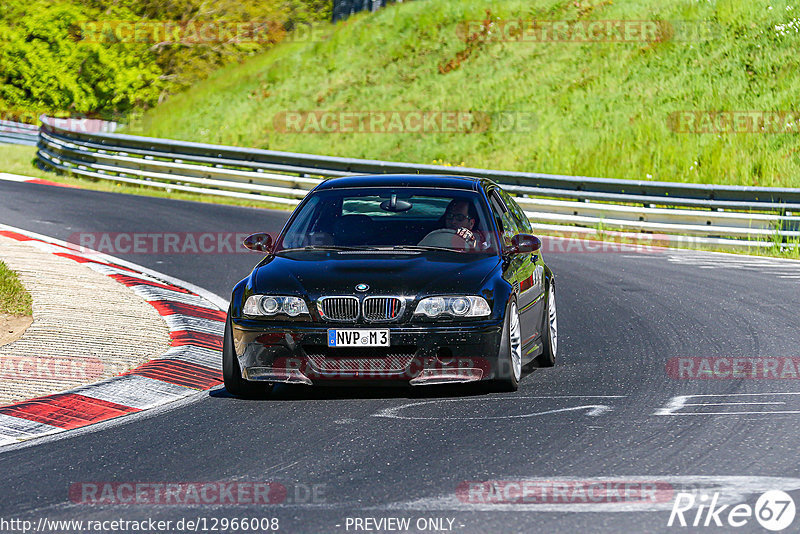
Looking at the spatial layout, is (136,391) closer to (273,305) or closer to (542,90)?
(273,305)

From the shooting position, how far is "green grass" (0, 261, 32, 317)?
10.7m

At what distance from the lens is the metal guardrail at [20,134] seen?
163 ft

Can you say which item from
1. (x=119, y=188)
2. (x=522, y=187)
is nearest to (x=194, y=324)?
(x=522, y=187)

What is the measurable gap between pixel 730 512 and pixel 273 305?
3628 millimetres

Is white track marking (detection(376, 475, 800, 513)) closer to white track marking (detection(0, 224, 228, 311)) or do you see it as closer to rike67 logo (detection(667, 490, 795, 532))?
rike67 logo (detection(667, 490, 795, 532))

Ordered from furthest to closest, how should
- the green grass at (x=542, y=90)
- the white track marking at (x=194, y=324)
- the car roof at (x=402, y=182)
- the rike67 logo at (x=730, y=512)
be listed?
the green grass at (x=542, y=90) < the white track marking at (x=194, y=324) < the car roof at (x=402, y=182) < the rike67 logo at (x=730, y=512)

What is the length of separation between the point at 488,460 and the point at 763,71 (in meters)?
26.9

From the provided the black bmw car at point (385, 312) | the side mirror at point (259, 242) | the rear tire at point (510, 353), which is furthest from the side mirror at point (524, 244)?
the side mirror at point (259, 242)

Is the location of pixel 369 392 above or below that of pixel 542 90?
below

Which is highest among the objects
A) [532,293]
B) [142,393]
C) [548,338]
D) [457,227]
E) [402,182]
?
[402,182]

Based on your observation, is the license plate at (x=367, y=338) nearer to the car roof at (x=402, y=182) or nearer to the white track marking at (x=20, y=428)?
the white track marking at (x=20, y=428)

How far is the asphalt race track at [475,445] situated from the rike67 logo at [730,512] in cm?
5

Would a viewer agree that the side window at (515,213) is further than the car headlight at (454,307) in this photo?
Yes

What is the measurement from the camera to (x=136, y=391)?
826 cm
